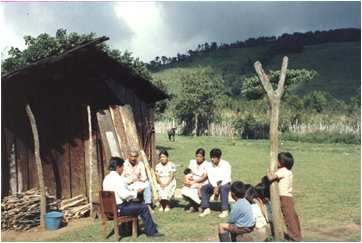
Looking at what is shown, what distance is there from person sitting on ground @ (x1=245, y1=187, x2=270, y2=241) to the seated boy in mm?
148

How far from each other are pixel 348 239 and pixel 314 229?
0.92m

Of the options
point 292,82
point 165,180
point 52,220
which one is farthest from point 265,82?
point 292,82

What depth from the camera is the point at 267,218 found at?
8688 mm

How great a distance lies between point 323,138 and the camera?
38969 mm

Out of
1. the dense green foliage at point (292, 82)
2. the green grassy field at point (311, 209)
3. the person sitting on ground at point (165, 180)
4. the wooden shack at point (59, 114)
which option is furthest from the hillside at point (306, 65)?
the person sitting on ground at point (165, 180)

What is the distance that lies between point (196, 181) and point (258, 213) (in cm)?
380

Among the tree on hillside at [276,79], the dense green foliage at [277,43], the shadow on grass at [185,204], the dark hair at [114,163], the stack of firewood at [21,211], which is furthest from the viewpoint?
the dense green foliage at [277,43]

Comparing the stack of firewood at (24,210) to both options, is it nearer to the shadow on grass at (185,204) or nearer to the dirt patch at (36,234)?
the dirt patch at (36,234)

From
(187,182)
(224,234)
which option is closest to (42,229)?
(187,182)

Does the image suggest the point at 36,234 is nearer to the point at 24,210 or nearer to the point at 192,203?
the point at 24,210

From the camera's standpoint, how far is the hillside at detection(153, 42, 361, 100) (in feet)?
243

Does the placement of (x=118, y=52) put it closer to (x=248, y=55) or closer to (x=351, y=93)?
(x=351, y=93)

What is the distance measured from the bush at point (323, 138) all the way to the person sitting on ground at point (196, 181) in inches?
1071

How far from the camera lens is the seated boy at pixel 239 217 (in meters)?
7.95
